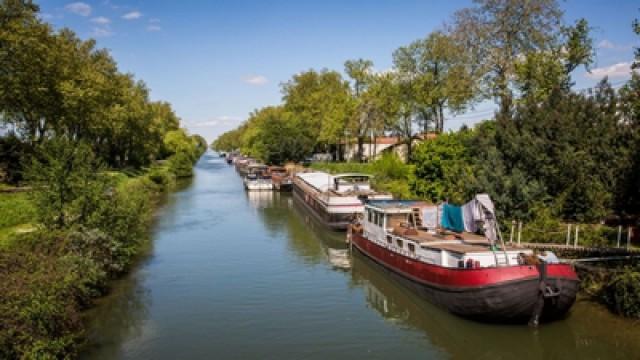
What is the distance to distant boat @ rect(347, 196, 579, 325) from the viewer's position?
17156mm

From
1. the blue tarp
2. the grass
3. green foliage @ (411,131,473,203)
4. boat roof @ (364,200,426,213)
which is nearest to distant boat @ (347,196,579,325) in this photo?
the blue tarp

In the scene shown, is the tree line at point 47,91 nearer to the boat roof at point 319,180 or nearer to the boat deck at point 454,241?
the boat deck at point 454,241

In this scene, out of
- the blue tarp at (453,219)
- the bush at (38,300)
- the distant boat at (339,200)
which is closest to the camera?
the bush at (38,300)

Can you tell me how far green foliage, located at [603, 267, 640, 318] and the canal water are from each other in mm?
420

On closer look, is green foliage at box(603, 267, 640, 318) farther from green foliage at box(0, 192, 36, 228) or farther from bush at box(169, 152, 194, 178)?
bush at box(169, 152, 194, 178)

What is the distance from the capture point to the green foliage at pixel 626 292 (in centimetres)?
1722

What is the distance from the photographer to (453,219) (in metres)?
23.7

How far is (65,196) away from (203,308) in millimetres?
7734

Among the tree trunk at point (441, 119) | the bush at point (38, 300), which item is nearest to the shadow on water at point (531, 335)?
the bush at point (38, 300)

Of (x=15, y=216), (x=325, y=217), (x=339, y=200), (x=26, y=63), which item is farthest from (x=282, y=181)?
(x=15, y=216)

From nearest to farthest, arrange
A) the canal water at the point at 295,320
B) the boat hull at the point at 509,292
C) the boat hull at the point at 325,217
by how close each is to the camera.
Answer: the canal water at the point at 295,320 < the boat hull at the point at 509,292 < the boat hull at the point at 325,217

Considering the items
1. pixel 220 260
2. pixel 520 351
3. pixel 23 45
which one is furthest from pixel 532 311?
pixel 23 45

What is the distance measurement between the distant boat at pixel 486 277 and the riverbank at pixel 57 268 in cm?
1225

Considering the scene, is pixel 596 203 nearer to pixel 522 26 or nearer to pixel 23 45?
pixel 522 26
